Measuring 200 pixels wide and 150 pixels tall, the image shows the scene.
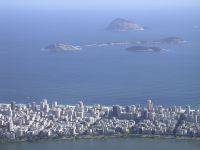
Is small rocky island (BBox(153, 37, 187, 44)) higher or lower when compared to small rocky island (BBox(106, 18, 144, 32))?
lower

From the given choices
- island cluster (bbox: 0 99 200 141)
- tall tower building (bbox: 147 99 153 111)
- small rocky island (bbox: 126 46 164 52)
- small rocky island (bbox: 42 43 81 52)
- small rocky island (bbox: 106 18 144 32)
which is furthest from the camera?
small rocky island (bbox: 106 18 144 32)

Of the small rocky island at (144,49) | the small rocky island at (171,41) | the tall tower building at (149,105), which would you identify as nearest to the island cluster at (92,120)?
the tall tower building at (149,105)

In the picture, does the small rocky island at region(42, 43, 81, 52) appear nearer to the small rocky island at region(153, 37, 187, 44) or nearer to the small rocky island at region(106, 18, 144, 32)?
the small rocky island at region(153, 37, 187, 44)

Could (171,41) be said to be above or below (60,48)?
above

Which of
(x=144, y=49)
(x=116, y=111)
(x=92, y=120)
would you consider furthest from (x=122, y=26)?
(x=92, y=120)

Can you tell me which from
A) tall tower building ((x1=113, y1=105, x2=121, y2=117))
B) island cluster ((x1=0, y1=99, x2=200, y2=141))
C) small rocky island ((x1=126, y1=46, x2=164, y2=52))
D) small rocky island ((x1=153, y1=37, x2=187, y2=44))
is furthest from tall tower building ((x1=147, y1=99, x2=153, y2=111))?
small rocky island ((x1=153, y1=37, x2=187, y2=44))

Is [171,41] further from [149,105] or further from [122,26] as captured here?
[149,105]

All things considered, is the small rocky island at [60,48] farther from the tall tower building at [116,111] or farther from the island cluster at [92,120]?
the tall tower building at [116,111]

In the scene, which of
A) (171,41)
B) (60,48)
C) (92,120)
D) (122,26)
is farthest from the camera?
(122,26)
